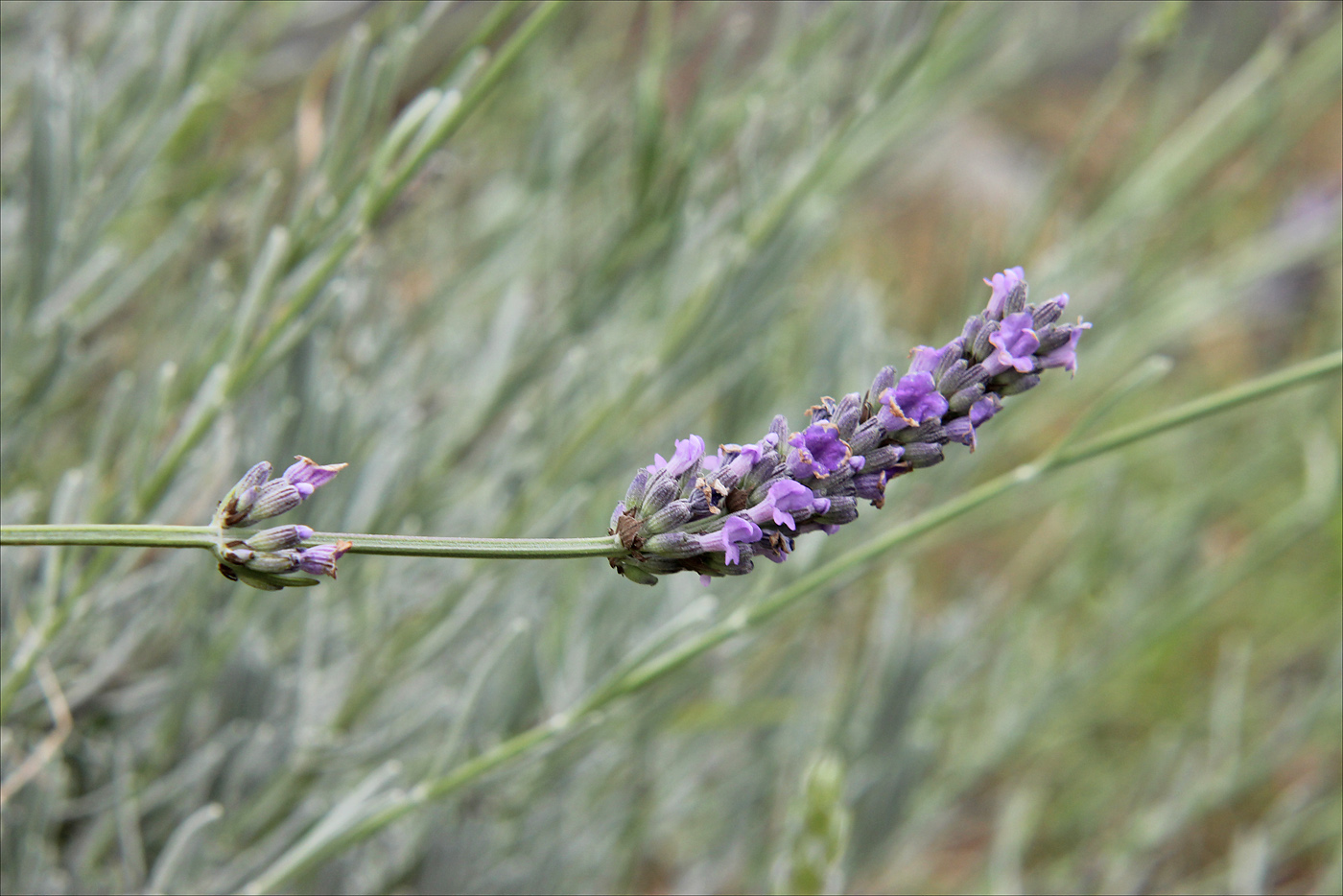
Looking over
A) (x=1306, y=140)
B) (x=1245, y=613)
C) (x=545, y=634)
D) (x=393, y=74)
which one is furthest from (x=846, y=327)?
(x=1306, y=140)

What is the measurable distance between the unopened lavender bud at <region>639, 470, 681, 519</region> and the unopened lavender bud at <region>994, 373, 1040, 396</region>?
224mm

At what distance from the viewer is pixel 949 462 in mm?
1675

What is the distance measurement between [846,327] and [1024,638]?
2.26ft

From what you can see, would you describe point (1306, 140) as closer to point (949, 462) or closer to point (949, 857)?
point (949, 857)

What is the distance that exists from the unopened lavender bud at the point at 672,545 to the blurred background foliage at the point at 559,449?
397 millimetres

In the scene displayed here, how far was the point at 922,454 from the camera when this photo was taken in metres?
0.63

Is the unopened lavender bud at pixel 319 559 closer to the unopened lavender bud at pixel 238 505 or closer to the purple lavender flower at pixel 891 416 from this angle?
the unopened lavender bud at pixel 238 505

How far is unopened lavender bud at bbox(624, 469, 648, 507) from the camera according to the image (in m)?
0.60

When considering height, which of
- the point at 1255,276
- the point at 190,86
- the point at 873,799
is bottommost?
the point at 873,799

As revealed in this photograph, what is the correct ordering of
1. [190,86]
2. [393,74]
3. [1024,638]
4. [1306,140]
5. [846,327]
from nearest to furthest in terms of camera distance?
[393,74] → [190,86] → [846,327] → [1024,638] → [1306,140]

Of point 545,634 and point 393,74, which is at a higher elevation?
point 393,74

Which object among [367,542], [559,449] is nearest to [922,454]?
[367,542]

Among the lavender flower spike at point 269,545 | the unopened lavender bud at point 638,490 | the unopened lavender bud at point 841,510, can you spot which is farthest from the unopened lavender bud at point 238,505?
the unopened lavender bud at point 841,510

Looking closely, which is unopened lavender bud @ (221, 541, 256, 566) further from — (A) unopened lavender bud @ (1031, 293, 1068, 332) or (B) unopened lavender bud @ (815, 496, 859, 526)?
(A) unopened lavender bud @ (1031, 293, 1068, 332)
